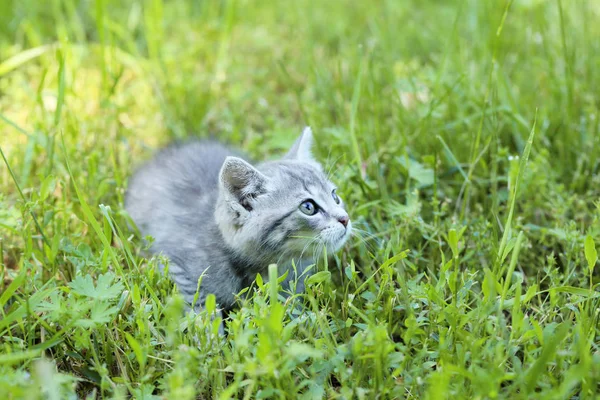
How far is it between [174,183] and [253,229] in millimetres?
915

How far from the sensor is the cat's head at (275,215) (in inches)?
109

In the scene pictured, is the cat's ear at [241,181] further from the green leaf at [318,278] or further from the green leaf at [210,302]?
the green leaf at [210,302]

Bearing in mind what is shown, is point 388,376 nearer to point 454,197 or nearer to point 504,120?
point 454,197

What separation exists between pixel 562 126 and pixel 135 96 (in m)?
3.00

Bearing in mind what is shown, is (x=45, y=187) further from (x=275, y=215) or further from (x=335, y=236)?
(x=335, y=236)

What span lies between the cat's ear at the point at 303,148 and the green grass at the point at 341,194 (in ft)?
0.74

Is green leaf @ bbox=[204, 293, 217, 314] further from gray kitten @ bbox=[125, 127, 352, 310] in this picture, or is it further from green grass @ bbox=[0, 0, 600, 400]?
→ gray kitten @ bbox=[125, 127, 352, 310]

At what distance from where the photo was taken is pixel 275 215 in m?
2.81

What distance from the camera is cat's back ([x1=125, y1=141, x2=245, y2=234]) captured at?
3379 millimetres

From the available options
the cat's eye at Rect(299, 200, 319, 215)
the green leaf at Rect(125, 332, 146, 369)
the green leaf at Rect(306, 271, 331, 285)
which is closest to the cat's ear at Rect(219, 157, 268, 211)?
the cat's eye at Rect(299, 200, 319, 215)

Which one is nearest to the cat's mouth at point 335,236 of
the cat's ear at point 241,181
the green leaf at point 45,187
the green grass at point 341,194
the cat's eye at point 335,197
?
the green grass at point 341,194

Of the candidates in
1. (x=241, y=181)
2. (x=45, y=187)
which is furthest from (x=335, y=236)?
(x=45, y=187)

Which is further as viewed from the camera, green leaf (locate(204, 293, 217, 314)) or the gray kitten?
the gray kitten

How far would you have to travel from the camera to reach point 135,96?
179 inches
